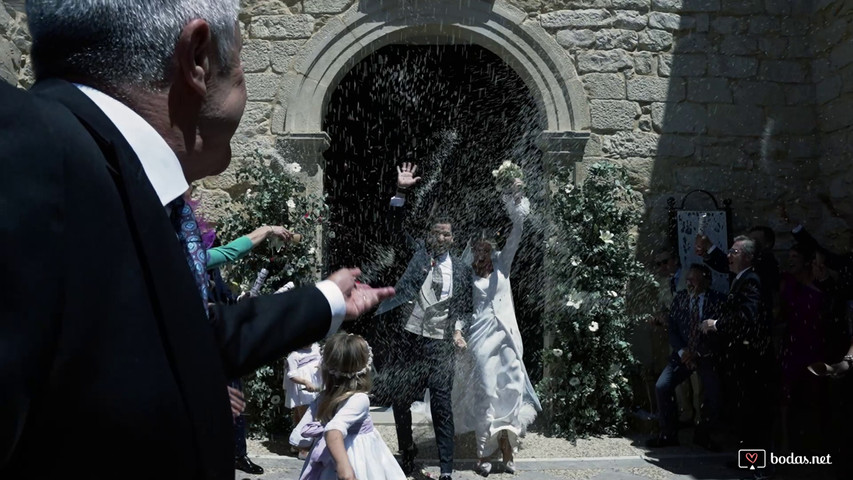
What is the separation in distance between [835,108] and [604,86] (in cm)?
205

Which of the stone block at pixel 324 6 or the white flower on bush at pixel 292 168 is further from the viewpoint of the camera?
the stone block at pixel 324 6

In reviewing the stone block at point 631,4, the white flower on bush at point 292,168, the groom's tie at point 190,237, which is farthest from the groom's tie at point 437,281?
the groom's tie at point 190,237

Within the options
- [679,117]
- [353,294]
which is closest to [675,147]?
[679,117]

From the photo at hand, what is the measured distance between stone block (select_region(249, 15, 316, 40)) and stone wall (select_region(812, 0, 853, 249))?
4.64 metres

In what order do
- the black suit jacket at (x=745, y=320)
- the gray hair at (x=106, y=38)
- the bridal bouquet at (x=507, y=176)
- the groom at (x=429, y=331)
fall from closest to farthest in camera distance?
the gray hair at (x=106, y=38), the groom at (x=429, y=331), the black suit jacket at (x=745, y=320), the bridal bouquet at (x=507, y=176)

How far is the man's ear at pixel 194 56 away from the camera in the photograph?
1.03 meters

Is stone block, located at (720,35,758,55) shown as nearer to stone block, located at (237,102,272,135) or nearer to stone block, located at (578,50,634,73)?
stone block, located at (578,50,634,73)

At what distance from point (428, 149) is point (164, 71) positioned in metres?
9.11

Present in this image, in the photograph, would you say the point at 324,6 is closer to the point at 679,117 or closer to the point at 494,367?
the point at 679,117

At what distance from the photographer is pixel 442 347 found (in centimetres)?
544

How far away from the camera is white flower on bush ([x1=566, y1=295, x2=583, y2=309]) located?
6.58 meters

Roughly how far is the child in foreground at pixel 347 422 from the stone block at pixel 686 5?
5.26 metres

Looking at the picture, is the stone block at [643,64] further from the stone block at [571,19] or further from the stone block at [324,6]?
the stone block at [324,6]

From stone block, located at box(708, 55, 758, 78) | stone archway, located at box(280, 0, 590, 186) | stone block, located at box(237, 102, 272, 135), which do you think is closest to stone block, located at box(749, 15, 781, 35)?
stone block, located at box(708, 55, 758, 78)
